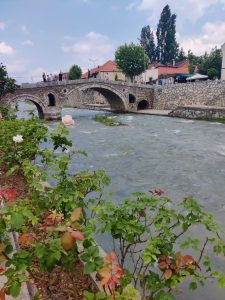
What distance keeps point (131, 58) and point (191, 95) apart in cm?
1894

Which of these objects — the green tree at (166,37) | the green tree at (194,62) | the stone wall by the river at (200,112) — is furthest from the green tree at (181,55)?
the stone wall by the river at (200,112)

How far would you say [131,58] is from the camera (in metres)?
53.9

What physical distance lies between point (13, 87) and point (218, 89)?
23.8 metres

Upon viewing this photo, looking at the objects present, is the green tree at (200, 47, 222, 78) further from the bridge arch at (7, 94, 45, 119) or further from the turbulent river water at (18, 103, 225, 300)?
the bridge arch at (7, 94, 45, 119)

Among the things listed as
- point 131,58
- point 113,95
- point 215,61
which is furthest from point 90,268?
point 215,61

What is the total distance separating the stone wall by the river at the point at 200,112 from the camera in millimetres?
30484

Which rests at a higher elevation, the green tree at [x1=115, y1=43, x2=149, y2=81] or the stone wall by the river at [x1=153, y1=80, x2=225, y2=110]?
the green tree at [x1=115, y1=43, x2=149, y2=81]

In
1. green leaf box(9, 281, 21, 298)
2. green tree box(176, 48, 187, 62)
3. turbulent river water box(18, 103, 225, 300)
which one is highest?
green tree box(176, 48, 187, 62)

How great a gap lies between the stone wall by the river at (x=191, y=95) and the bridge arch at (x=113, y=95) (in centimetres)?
495

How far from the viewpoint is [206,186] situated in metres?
11.8

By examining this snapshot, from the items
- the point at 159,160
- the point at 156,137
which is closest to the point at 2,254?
the point at 159,160

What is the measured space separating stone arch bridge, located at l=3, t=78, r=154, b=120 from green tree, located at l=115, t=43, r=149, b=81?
407 inches

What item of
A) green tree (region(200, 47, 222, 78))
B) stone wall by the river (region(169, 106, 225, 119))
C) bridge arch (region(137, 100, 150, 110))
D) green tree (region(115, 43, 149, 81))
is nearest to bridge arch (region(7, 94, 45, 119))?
bridge arch (region(137, 100, 150, 110))

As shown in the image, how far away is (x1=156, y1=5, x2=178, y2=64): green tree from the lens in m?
76.8
